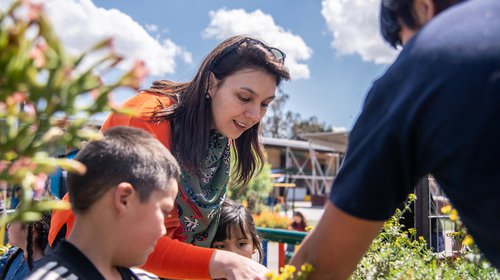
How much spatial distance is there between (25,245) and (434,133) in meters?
3.10

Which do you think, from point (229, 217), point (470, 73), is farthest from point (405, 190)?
point (229, 217)

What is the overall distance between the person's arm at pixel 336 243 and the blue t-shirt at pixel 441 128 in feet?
0.13

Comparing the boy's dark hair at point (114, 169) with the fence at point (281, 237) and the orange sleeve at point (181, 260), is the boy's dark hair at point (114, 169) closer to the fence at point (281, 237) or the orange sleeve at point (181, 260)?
the orange sleeve at point (181, 260)

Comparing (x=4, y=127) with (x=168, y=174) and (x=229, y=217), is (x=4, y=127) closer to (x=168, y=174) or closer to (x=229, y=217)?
(x=168, y=174)

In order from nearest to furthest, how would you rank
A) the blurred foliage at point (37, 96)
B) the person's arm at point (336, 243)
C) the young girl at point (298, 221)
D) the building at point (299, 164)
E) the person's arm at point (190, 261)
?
1. the blurred foliage at point (37, 96)
2. the person's arm at point (336, 243)
3. the person's arm at point (190, 261)
4. the young girl at point (298, 221)
5. the building at point (299, 164)

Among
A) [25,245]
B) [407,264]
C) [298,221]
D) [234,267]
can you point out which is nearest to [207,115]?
[234,267]

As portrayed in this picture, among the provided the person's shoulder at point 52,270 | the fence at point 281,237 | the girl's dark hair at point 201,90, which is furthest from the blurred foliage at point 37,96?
the fence at point 281,237

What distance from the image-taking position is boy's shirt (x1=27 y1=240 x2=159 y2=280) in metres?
1.34

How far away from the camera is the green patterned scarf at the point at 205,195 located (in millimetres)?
2340

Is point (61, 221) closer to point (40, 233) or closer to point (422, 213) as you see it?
point (40, 233)

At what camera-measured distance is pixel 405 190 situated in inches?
46.7

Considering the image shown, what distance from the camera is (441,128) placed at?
104cm

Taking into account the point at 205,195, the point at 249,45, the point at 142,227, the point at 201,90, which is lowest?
the point at 142,227

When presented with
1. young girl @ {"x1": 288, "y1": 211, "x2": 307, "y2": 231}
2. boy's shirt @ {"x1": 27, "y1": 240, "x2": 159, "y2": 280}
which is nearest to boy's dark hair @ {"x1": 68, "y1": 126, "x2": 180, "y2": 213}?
boy's shirt @ {"x1": 27, "y1": 240, "x2": 159, "y2": 280}
